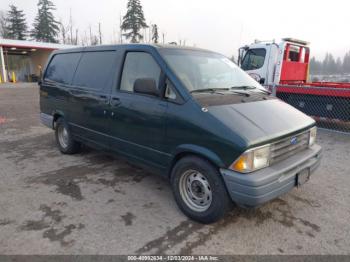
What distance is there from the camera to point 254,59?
927 centimetres

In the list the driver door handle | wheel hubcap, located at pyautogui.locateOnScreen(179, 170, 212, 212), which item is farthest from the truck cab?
wheel hubcap, located at pyautogui.locateOnScreen(179, 170, 212, 212)

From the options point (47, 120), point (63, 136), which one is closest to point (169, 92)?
point (63, 136)

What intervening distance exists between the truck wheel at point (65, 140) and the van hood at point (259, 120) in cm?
340

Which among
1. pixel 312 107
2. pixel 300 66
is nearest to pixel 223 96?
pixel 312 107

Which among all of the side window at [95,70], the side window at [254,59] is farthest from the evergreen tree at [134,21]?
the side window at [95,70]

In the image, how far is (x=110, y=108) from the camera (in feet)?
13.1

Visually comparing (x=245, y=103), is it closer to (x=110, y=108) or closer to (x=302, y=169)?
(x=302, y=169)

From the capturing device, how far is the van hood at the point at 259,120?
8.93 feet

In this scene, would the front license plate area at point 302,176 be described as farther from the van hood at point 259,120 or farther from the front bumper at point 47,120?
the front bumper at point 47,120

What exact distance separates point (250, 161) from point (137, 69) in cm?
206

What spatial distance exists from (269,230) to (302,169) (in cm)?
79

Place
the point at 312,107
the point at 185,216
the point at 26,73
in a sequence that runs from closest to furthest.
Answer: the point at 185,216, the point at 312,107, the point at 26,73

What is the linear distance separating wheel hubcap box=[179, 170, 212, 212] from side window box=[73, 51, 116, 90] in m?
1.93

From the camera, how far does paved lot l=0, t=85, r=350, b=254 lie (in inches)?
106
